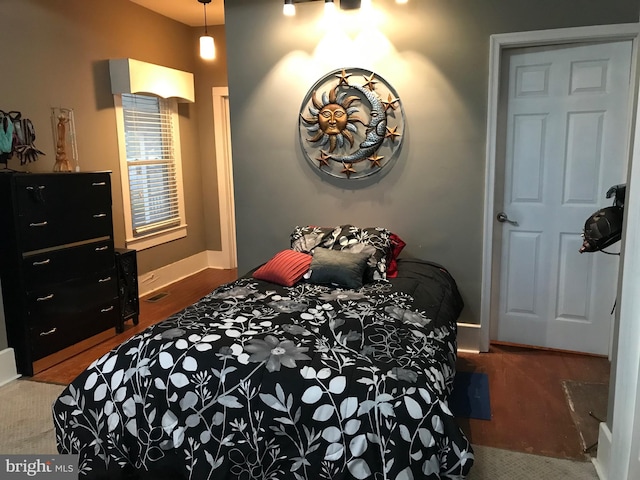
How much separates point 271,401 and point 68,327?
87.1 inches

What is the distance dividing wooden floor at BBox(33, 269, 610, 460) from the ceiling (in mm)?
2918

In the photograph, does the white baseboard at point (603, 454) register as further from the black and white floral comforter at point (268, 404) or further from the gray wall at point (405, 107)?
the gray wall at point (405, 107)

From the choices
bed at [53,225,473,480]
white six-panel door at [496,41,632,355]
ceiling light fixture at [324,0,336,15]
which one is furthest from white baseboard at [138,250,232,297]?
white six-panel door at [496,41,632,355]

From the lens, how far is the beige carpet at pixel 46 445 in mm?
2223

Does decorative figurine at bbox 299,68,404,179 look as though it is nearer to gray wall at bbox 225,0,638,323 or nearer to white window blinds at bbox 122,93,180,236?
gray wall at bbox 225,0,638,323

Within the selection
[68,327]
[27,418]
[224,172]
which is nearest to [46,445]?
[27,418]

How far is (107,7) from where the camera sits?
4.41 m

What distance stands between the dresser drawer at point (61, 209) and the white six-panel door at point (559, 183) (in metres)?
2.81

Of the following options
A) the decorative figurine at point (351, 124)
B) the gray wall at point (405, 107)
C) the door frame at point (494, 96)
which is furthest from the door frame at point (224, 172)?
the door frame at point (494, 96)

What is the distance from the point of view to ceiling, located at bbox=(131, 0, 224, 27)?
4668mm

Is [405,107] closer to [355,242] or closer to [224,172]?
[355,242]

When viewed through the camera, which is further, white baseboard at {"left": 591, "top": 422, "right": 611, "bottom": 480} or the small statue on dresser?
the small statue on dresser

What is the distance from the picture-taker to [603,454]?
7.21 feet

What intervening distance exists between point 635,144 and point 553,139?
5.02 feet
